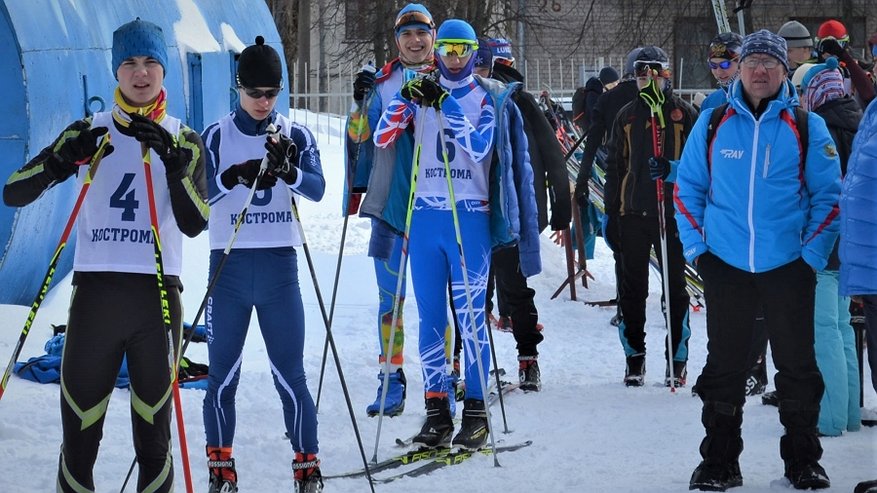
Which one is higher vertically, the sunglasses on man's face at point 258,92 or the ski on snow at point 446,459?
the sunglasses on man's face at point 258,92

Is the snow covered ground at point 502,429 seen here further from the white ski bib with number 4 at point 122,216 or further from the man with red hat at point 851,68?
the man with red hat at point 851,68

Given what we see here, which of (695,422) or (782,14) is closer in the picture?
(695,422)

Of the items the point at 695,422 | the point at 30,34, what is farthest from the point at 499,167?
the point at 30,34

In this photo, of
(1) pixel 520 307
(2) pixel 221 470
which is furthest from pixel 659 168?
(2) pixel 221 470

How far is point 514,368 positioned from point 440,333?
2591mm

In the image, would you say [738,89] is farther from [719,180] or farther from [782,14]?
[782,14]

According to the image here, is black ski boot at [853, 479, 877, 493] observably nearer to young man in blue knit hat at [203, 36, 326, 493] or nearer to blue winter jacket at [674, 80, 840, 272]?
blue winter jacket at [674, 80, 840, 272]

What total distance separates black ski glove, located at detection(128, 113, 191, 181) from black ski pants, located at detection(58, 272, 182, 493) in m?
0.41

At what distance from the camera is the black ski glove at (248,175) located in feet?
17.0

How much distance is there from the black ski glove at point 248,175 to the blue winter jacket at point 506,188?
1.60m

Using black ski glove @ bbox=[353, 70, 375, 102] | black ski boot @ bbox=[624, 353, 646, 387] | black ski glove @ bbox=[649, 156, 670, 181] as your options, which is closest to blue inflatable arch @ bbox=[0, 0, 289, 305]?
black ski glove @ bbox=[353, 70, 375, 102]

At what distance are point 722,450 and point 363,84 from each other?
2.93 metres

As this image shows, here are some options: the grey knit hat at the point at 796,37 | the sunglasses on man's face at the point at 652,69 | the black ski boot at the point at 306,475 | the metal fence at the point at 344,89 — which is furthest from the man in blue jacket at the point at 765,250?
the metal fence at the point at 344,89

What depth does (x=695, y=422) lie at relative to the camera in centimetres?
706
